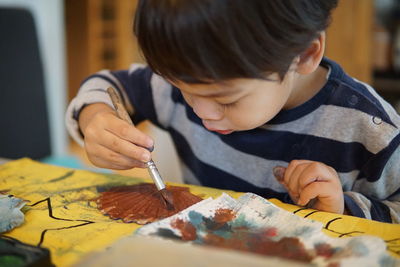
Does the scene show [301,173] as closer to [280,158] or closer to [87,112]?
[280,158]

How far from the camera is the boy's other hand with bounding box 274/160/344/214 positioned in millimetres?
561

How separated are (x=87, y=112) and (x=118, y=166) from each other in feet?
0.49

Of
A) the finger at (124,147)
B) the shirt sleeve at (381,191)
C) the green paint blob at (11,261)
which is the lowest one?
the shirt sleeve at (381,191)

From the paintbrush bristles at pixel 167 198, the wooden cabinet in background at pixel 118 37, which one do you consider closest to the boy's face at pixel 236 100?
the paintbrush bristles at pixel 167 198

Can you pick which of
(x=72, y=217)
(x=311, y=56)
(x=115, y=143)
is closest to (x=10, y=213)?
(x=72, y=217)

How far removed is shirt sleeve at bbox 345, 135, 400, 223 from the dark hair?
23 centimetres

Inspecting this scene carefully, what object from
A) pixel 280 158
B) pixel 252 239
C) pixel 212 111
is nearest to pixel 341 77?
pixel 280 158

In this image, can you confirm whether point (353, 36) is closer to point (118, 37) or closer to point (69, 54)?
point (118, 37)

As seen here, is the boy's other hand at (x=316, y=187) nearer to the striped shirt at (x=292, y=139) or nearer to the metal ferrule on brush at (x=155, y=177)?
the striped shirt at (x=292, y=139)

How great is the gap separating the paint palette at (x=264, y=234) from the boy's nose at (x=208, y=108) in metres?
0.10

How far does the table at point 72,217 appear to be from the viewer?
453 millimetres

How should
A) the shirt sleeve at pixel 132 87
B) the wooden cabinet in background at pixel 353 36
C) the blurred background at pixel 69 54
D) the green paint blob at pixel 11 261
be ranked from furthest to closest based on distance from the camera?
the wooden cabinet in background at pixel 353 36 → the blurred background at pixel 69 54 → the shirt sleeve at pixel 132 87 → the green paint blob at pixel 11 261

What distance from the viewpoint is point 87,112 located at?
0.76m

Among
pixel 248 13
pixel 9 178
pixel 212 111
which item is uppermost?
pixel 248 13
